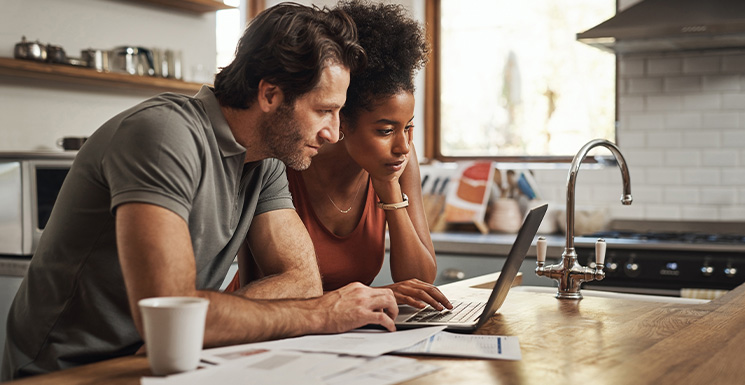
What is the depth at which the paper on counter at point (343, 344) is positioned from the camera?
51.0 inches

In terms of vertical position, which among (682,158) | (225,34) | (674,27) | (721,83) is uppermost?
(225,34)

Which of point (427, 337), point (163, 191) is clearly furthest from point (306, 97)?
point (427, 337)

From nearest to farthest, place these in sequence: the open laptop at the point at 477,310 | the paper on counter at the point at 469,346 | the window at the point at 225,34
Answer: the paper on counter at the point at 469,346 → the open laptop at the point at 477,310 → the window at the point at 225,34

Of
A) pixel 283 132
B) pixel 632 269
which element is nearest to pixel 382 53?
pixel 283 132

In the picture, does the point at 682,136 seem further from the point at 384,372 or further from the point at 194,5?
the point at 384,372

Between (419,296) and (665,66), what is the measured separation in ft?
9.22

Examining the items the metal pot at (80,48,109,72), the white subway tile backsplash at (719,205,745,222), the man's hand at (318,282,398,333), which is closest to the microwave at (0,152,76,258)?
the metal pot at (80,48,109,72)

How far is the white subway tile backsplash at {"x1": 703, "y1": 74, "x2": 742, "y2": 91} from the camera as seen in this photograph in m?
3.98

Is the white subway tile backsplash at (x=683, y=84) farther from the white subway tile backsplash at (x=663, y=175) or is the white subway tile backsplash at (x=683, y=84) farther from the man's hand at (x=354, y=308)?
the man's hand at (x=354, y=308)

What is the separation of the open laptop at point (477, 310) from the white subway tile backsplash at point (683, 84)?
8.51 ft

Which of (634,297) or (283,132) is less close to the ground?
(283,132)

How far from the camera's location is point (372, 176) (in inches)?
90.2

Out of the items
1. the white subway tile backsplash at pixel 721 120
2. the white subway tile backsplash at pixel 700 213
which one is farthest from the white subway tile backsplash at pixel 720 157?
the white subway tile backsplash at pixel 700 213

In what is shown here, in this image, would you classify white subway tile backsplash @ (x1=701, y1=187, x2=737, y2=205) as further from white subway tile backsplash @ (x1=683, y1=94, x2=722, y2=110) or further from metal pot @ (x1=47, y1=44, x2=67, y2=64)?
metal pot @ (x1=47, y1=44, x2=67, y2=64)
